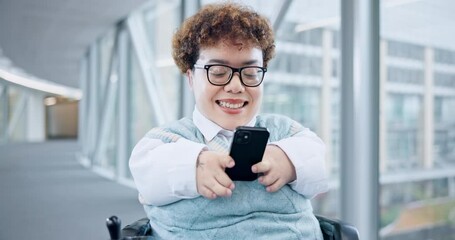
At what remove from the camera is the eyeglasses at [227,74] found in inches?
40.7

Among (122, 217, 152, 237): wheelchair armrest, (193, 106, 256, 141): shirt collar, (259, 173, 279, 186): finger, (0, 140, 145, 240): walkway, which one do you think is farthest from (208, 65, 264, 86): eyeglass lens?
(0, 140, 145, 240): walkway

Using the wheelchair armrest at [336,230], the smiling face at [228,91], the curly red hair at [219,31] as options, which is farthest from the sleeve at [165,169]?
the wheelchair armrest at [336,230]

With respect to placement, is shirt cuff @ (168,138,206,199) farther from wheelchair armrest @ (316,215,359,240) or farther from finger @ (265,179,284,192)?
wheelchair armrest @ (316,215,359,240)

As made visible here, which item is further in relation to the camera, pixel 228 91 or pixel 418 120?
pixel 418 120

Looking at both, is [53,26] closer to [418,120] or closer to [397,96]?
[397,96]

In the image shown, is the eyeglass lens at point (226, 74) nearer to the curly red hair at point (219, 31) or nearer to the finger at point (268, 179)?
the curly red hair at point (219, 31)

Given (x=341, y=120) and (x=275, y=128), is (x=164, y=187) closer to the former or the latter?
(x=275, y=128)

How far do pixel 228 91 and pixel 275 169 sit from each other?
8.0 inches

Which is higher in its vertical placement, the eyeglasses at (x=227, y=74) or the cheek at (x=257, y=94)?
the eyeglasses at (x=227, y=74)

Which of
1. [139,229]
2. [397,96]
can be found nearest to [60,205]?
[397,96]

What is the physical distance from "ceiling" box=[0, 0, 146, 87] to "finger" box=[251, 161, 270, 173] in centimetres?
541

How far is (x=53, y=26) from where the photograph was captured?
24.5 feet

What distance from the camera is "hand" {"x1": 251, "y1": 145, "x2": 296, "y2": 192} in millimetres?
984

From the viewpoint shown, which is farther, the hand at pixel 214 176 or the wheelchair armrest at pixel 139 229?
the wheelchair armrest at pixel 139 229
